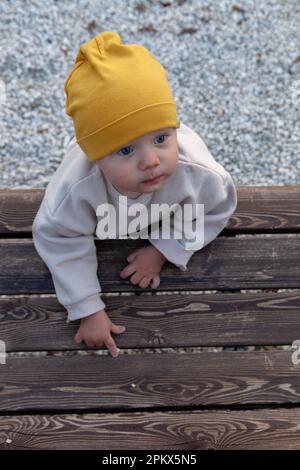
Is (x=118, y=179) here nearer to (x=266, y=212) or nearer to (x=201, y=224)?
(x=201, y=224)

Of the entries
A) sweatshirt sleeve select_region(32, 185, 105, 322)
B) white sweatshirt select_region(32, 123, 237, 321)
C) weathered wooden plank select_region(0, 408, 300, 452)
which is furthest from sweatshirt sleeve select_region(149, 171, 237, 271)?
weathered wooden plank select_region(0, 408, 300, 452)

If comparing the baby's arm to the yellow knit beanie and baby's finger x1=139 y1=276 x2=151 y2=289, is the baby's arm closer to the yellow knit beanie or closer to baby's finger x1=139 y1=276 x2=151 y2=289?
baby's finger x1=139 y1=276 x2=151 y2=289

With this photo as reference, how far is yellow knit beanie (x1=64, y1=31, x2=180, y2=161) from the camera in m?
1.47

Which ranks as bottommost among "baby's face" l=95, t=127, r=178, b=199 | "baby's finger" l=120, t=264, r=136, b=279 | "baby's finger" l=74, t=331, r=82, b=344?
"baby's finger" l=74, t=331, r=82, b=344

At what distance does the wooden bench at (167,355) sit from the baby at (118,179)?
71 millimetres

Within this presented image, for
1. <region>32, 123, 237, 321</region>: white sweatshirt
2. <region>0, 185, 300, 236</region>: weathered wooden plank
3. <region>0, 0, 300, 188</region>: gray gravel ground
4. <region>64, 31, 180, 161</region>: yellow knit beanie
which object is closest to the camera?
<region>64, 31, 180, 161</region>: yellow knit beanie

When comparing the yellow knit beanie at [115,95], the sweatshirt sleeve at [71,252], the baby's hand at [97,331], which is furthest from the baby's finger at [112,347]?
the yellow knit beanie at [115,95]

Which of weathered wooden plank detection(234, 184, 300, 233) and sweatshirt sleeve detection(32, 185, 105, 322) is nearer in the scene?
sweatshirt sleeve detection(32, 185, 105, 322)

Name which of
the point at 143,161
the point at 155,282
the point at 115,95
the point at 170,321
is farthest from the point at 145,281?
the point at 115,95

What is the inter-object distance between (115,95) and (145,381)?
93 centimetres

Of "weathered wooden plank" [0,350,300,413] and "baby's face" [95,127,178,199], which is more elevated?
"baby's face" [95,127,178,199]

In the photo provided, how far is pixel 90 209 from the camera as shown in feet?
6.06

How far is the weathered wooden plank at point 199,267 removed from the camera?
2078mm

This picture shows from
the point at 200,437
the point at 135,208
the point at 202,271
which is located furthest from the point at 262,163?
the point at 200,437
